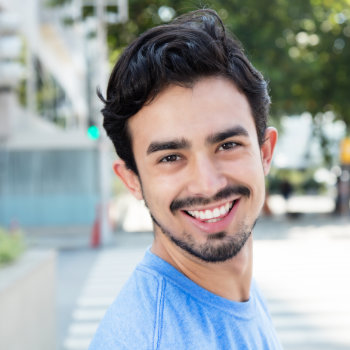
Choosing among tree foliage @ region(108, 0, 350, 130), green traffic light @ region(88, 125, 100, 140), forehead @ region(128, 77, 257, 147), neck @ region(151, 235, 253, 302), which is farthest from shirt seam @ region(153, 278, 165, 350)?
green traffic light @ region(88, 125, 100, 140)

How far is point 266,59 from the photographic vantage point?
60.2ft

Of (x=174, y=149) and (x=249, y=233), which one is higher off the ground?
(x=174, y=149)

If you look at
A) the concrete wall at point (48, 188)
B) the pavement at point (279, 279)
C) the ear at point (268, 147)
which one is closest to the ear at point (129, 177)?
the ear at point (268, 147)

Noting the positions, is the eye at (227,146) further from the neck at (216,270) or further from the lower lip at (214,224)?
the neck at (216,270)

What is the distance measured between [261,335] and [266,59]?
1740 cm

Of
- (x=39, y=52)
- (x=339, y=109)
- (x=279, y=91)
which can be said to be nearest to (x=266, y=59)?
(x=279, y=91)

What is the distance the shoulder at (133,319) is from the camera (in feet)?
4.17

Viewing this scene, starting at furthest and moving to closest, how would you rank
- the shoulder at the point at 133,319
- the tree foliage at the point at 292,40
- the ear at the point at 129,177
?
1. the tree foliage at the point at 292,40
2. the ear at the point at 129,177
3. the shoulder at the point at 133,319

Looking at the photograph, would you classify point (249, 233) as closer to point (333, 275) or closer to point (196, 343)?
point (196, 343)

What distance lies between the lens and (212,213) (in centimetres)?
152

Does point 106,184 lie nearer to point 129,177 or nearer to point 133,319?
point 129,177

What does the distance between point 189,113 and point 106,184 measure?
52.3ft

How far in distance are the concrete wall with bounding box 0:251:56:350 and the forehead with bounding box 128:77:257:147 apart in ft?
9.59

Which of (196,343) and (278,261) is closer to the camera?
(196,343)
